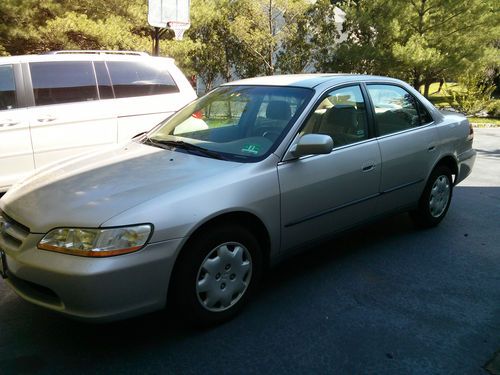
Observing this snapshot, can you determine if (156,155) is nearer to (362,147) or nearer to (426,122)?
(362,147)

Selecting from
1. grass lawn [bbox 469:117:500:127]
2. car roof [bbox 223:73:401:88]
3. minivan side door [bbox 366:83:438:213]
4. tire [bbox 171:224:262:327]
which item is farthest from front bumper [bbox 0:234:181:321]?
grass lawn [bbox 469:117:500:127]

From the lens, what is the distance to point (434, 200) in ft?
16.1

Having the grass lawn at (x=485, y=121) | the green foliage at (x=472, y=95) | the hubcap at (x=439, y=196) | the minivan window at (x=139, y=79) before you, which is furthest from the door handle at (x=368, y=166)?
the green foliage at (x=472, y=95)

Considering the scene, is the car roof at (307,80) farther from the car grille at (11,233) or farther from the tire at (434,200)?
the car grille at (11,233)

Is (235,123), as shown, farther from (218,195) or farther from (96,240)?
(96,240)

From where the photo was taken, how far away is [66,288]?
2580 mm

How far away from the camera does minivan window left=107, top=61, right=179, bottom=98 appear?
6.20 meters

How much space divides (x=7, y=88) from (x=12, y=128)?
437mm

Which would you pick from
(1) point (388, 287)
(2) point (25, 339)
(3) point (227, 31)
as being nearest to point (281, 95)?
(1) point (388, 287)

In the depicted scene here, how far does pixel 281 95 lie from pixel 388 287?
1.65 m

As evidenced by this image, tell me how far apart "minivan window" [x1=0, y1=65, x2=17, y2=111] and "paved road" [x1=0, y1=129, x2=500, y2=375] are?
8.35ft

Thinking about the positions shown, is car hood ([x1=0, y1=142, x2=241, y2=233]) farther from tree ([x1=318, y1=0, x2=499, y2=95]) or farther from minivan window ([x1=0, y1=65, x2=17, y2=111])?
tree ([x1=318, y1=0, x2=499, y2=95])

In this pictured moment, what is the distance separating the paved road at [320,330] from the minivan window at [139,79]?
3.28m

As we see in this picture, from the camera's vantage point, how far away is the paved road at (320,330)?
2.74 metres
